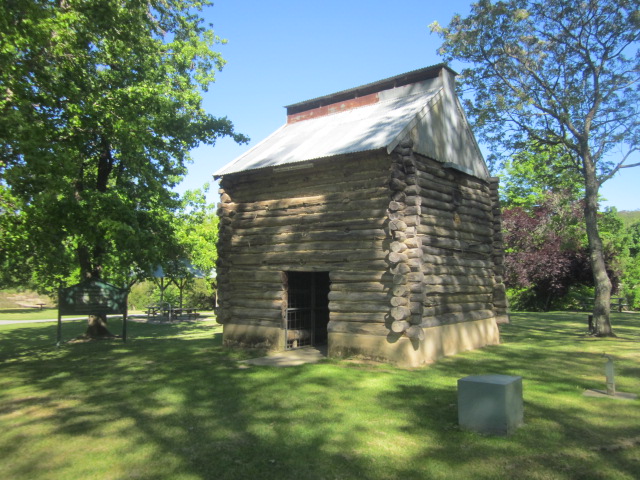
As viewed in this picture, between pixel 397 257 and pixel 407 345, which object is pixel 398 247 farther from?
pixel 407 345

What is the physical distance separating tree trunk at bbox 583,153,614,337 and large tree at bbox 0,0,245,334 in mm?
13806

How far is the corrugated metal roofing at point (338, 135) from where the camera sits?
11.9m

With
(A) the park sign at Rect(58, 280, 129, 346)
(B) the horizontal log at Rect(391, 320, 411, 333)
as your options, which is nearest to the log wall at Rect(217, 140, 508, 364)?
(B) the horizontal log at Rect(391, 320, 411, 333)

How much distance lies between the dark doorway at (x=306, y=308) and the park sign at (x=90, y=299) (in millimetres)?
5429

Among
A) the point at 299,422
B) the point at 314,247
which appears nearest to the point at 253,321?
the point at 314,247

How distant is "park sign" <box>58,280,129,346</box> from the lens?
14.2 m

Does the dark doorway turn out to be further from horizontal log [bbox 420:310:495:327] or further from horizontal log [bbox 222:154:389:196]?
horizontal log [bbox 420:310:495:327]

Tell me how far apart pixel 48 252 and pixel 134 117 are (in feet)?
14.8

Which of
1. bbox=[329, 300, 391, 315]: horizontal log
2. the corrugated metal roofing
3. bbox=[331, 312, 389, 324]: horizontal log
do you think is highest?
the corrugated metal roofing

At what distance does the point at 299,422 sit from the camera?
22.3 feet

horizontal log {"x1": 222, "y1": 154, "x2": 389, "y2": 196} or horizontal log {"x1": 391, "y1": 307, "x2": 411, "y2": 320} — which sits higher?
horizontal log {"x1": 222, "y1": 154, "x2": 389, "y2": 196}

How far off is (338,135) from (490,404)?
908 centimetres

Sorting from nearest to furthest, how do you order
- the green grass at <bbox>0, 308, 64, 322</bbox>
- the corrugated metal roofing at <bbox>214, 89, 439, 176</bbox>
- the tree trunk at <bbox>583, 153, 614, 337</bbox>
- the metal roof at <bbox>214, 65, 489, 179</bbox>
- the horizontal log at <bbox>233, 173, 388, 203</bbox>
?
1. the horizontal log at <bbox>233, 173, 388, 203</bbox>
2. the corrugated metal roofing at <bbox>214, 89, 439, 176</bbox>
3. the metal roof at <bbox>214, 65, 489, 179</bbox>
4. the tree trunk at <bbox>583, 153, 614, 337</bbox>
5. the green grass at <bbox>0, 308, 64, 322</bbox>

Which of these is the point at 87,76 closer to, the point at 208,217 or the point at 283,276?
the point at 283,276
